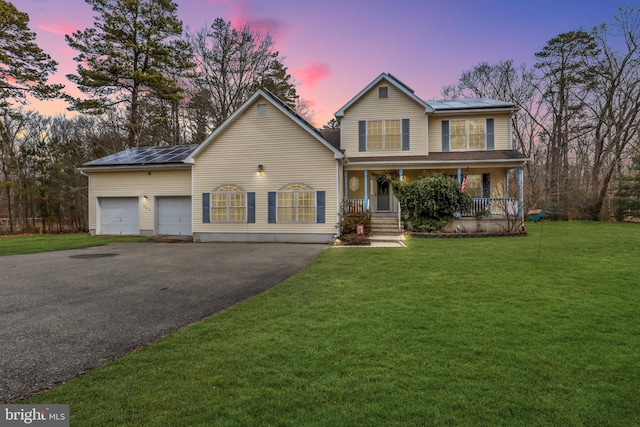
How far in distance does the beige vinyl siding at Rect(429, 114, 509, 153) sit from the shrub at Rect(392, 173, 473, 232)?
3.12m

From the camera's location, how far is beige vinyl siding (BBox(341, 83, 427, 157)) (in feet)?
55.0

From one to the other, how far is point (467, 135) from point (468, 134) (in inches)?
3.0

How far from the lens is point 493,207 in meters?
15.6

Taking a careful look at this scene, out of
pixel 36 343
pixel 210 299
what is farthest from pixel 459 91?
pixel 36 343

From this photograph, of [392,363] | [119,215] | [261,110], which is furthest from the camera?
[119,215]

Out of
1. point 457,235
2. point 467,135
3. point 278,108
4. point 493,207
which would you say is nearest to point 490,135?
point 467,135

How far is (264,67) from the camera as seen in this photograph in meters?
27.0

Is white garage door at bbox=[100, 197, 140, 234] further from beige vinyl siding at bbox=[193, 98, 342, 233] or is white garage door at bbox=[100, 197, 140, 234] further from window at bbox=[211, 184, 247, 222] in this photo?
window at bbox=[211, 184, 247, 222]

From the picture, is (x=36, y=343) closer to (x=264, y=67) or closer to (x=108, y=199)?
(x=108, y=199)

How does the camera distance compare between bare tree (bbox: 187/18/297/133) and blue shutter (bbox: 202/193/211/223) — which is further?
bare tree (bbox: 187/18/297/133)

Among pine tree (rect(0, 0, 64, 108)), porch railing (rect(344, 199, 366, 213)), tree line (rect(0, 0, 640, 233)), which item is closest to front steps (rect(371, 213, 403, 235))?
porch railing (rect(344, 199, 366, 213))

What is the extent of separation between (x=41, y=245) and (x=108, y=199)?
14.7 ft

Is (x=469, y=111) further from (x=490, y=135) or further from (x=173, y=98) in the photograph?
(x=173, y=98)

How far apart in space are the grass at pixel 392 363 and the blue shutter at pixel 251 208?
931 centimetres
